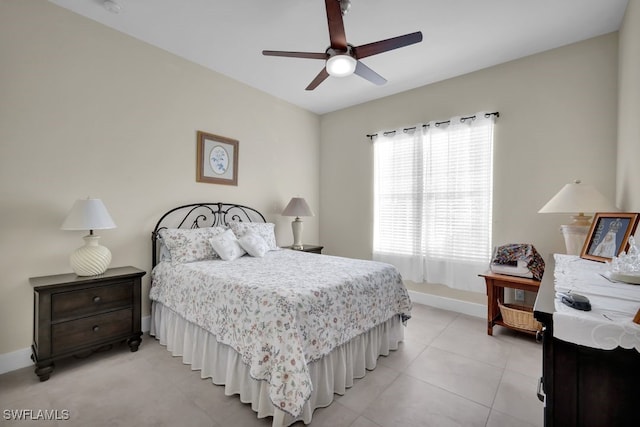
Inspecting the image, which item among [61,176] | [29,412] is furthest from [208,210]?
[29,412]

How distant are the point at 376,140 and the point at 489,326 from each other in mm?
2713

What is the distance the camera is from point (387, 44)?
1.97 meters

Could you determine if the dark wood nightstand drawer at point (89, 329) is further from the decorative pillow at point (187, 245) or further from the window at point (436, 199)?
the window at point (436, 199)

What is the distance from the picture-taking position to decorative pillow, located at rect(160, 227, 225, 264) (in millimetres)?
2736

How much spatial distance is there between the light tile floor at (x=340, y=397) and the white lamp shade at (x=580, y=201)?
1.28 m

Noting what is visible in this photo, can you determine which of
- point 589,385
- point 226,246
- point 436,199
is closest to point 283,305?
point 589,385

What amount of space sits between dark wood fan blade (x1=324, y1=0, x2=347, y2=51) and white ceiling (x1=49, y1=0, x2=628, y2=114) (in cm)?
53

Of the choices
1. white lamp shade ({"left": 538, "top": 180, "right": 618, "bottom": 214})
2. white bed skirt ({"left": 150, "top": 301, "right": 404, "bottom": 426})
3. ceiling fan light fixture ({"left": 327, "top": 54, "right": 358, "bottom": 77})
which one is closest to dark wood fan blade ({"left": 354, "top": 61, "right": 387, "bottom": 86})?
ceiling fan light fixture ({"left": 327, "top": 54, "right": 358, "bottom": 77})

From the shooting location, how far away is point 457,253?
3420mm

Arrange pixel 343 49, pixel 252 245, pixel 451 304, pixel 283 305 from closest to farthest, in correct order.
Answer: pixel 283 305 → pixel 343 49 → pixel 252 245 → pixel 451 304

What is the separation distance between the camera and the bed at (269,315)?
159cm

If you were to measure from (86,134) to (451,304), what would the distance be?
4.27 m

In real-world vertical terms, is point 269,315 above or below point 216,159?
below

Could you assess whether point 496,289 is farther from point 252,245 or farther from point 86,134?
point 86,134
